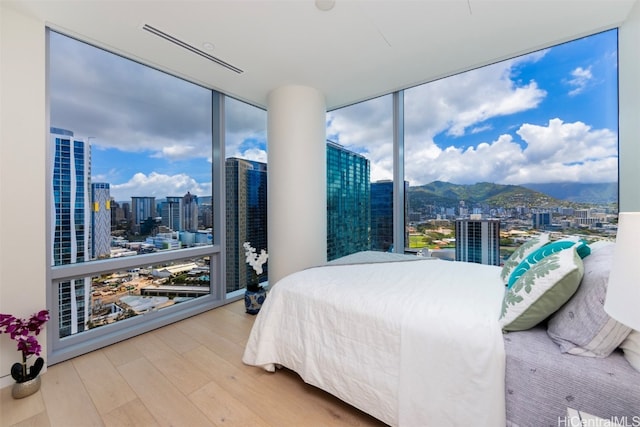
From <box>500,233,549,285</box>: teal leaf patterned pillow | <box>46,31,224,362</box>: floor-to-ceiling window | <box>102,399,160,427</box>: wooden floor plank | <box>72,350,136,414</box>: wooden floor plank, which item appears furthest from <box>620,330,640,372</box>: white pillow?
<box>46,31,224,362</box>: floor-to-ceiling window

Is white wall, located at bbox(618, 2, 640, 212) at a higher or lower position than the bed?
higher

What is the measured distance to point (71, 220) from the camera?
7.06 ft

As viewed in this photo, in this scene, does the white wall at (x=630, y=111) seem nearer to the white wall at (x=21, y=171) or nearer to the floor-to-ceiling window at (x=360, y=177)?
the floor-to-ceiling window at (x=360, y=177)

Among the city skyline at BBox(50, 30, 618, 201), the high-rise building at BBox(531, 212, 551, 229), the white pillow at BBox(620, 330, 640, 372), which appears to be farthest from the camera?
the high-rise building at BBox(531, 212, 551, 229)

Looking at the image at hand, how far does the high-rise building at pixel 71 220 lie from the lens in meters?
2.07

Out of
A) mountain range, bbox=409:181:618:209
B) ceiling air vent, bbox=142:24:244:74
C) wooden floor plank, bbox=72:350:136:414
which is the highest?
ceiling air vent, bbox=142:24:244:74

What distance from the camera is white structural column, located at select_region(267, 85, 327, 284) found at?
3025 millimetres

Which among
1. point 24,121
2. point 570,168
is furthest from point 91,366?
point 570,168

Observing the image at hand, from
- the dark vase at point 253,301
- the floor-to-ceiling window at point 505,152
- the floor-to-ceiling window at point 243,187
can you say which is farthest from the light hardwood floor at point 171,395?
the floor-to-ceiling window at point 505,152

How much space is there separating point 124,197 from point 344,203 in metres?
2.71

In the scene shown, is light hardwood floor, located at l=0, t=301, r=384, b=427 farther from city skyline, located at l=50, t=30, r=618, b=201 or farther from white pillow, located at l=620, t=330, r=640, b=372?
city skyline, located at l=50, t=30, r=618, b=201

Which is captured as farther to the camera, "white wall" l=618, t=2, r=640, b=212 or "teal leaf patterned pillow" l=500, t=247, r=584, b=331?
"white wall" l=618, t=2, r=640, b=212

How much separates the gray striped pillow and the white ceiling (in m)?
2.00

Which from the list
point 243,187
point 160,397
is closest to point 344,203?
point 243,187
